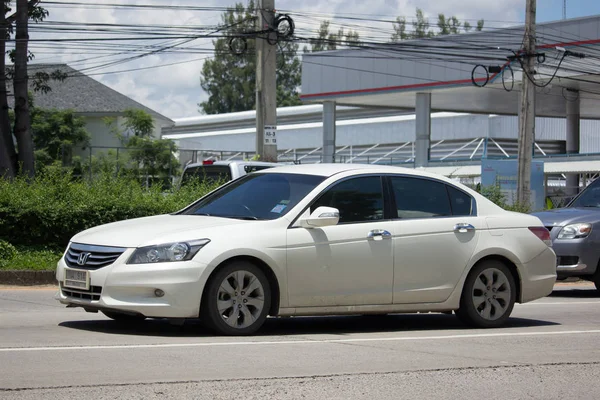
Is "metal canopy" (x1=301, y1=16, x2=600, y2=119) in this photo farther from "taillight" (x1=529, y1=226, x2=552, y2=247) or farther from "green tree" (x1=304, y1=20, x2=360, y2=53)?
"taillight" (x1=529, y1=226, x2=552, y2=247)

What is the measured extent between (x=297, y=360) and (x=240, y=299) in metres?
1.19

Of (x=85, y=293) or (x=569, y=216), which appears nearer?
(x=85, y=293)

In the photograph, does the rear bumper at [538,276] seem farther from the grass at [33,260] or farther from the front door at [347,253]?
the grass at [33,260]

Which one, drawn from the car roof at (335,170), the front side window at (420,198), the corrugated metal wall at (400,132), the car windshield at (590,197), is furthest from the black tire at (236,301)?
the corrugated metal wall at (400,132)

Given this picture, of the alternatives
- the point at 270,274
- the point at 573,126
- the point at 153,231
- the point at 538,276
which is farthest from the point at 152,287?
the point at 573,126

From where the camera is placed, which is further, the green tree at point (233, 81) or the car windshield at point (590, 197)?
the green tree at point (233, 81)

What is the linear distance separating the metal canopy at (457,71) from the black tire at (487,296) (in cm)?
2571

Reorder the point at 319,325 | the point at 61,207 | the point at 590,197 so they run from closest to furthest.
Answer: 1. the point at 319,325
2. the point at 590,197
3. the point at 61,207

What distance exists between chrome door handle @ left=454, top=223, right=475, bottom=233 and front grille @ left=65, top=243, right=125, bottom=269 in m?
3.46

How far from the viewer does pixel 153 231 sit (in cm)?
835

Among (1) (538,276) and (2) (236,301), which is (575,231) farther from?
(2) (236,301)

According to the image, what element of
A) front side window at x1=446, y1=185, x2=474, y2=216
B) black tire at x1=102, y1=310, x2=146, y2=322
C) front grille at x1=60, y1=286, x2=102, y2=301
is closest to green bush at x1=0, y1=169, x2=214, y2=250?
black tire at x1=102, y1=310, x2=146, y2=322

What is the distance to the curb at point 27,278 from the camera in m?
14.5

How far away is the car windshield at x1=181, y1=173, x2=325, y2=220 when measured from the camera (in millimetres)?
8953
